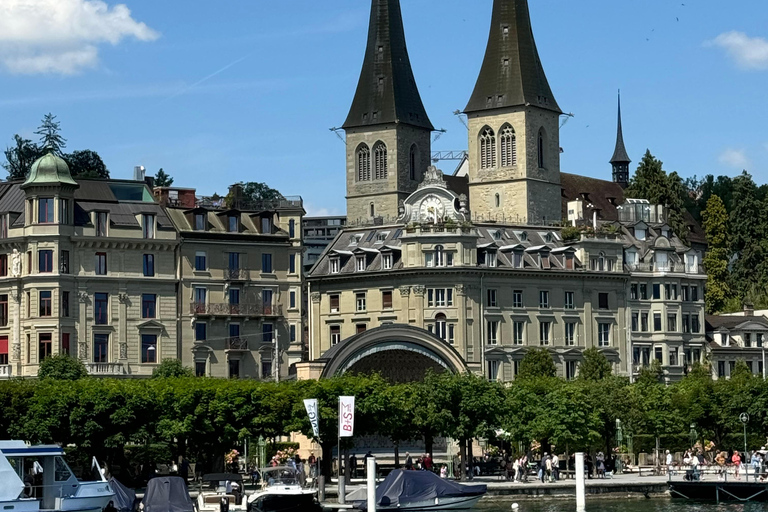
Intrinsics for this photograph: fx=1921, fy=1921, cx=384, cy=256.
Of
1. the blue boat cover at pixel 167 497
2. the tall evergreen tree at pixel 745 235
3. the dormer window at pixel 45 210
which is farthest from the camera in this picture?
the tall evergreen tree at pixel 745 235

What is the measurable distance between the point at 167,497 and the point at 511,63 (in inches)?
3523

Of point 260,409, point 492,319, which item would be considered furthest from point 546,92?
point 260,409

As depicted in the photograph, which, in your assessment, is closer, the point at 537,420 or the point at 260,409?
the point at 260,409

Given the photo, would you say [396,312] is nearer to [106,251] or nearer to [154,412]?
[106,251]

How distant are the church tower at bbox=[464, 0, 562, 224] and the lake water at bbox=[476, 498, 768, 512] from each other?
62.9 meters

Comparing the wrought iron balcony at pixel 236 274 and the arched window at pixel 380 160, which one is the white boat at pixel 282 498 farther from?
the arched window at pixel 380 160

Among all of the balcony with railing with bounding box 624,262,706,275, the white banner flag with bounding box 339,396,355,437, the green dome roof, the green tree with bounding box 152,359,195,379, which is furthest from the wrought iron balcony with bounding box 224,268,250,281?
Result: the white banner flag with bounding box 339,396,355,437

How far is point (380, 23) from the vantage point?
6206 inches

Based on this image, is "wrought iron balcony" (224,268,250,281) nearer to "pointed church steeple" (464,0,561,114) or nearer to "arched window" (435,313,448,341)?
"arched window" (435,313,448,341)

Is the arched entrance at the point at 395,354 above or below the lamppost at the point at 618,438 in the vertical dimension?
above

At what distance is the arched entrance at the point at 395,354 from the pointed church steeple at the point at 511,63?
32.3 metres

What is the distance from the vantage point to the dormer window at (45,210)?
380 feet

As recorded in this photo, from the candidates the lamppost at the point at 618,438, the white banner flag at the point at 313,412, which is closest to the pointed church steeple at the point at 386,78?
the lamppost at the point at 618,438

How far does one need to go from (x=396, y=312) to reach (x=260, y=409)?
140 ft
